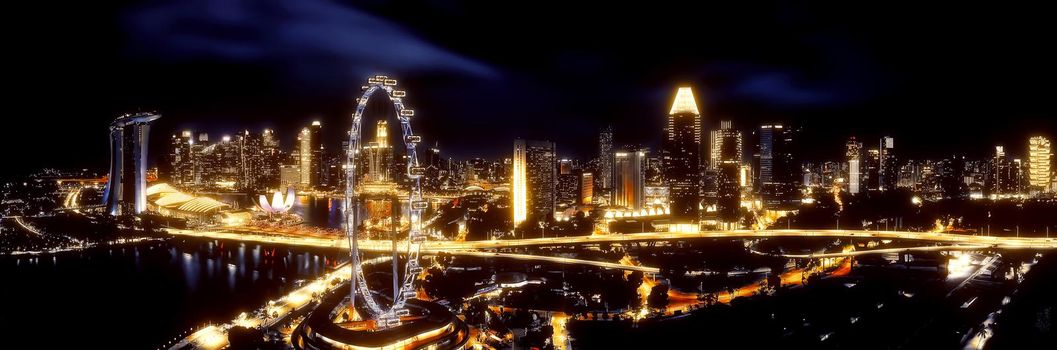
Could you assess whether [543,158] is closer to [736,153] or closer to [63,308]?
[736,153]

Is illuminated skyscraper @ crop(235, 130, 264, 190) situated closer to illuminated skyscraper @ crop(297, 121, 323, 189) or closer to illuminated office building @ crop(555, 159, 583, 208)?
illuminated skyscraper @ crop(297, 121, 323, 189)

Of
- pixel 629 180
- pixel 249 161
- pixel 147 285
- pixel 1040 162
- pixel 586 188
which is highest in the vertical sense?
pixel 249 161

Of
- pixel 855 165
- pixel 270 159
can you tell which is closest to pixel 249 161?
pixel 270 159

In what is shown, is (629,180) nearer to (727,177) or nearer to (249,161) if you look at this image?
(727,177)

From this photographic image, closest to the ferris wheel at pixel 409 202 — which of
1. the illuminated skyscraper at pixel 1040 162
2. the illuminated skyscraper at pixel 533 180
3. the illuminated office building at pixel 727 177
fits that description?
the illuminated skyscraper at pixel 533 180

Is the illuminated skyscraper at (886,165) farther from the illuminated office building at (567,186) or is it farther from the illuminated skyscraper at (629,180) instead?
the illuminated office building at (567,186)

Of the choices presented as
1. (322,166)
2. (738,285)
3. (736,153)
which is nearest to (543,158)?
(736,153)
